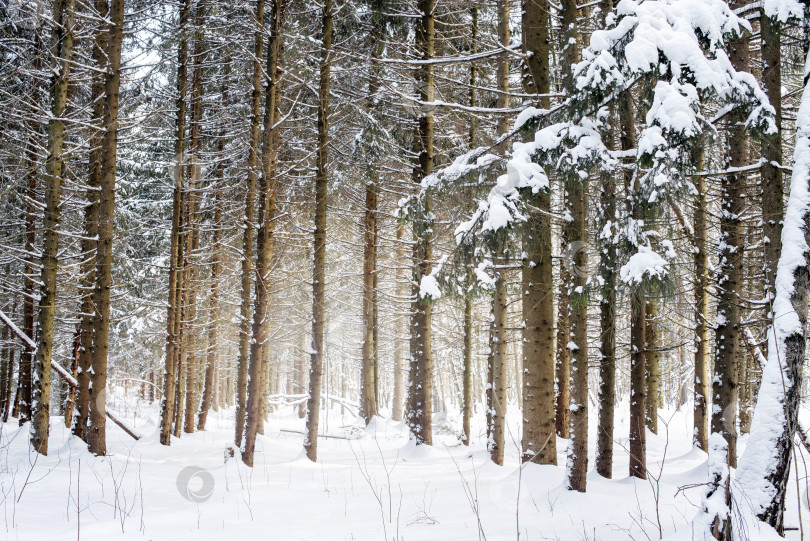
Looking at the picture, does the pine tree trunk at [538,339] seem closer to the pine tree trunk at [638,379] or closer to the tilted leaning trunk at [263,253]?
the pine tree trunk at [638,379]

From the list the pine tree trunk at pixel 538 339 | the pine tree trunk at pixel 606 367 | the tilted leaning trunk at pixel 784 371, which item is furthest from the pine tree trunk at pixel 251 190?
the tilted leaning trunk at pixel 784 371

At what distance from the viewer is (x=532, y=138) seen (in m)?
6.32

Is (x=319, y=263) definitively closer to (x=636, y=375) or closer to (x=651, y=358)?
(x=636, y=375)

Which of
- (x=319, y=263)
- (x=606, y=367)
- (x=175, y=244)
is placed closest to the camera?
(x=606, y=367)

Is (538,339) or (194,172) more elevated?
(194,172)

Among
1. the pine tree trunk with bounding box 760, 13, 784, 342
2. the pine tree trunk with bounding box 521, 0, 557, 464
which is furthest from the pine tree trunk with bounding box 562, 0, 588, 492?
the pine tree trunk with bounding box 760, 13, 784, 342

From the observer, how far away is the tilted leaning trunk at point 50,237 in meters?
7.97

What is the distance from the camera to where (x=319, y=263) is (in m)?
9.47

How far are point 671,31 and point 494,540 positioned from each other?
186 inches

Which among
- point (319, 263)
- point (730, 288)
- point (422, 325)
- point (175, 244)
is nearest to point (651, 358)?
point (730, 288)

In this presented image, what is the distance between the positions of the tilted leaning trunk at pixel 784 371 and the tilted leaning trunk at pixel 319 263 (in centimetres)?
692

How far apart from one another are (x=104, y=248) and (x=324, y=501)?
555 cm

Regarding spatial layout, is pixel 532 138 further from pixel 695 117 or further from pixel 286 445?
pixel 286 445

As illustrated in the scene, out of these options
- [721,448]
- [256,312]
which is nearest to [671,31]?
[721,448]
